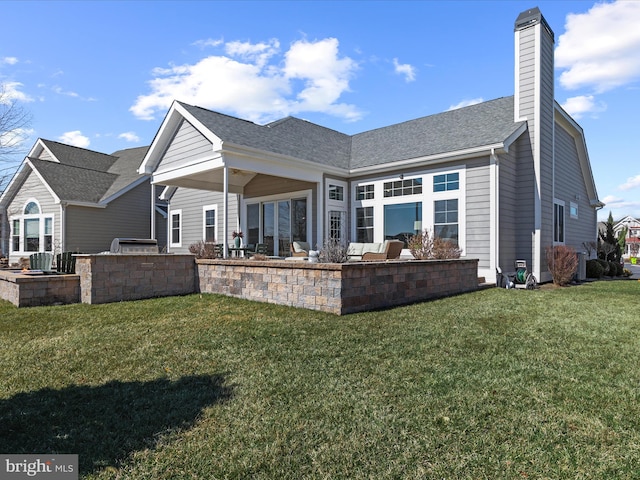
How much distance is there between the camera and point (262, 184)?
1473 centimetres

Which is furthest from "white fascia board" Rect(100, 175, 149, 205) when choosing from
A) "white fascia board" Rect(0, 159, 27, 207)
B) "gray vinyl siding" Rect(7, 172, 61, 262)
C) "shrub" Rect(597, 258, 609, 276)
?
"shrub" Rect(597, 258, 609, 276)

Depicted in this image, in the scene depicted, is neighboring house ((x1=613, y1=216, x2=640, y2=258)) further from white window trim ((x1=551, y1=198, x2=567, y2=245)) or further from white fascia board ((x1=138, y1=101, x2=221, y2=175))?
white fascia board ((x1=138, y1=101, x2=221, y2=175))

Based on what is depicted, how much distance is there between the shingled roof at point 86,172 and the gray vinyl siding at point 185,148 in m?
6.56

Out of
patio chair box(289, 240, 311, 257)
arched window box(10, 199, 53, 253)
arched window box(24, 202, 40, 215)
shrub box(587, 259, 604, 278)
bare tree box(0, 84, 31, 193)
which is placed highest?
bare tree box(0, 84, 31, 193)

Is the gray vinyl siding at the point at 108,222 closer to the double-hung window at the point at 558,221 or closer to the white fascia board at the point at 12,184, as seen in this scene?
the white fascia board at the point at 12,184

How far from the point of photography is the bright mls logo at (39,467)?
2.13m

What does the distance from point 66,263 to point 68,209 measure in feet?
31.6

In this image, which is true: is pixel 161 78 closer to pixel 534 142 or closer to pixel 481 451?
pixel 534 142

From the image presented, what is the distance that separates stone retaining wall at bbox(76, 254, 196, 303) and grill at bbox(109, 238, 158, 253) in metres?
3.43

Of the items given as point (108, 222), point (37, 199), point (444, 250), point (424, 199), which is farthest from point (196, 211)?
point (444, 250)

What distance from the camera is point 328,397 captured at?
9.86ft

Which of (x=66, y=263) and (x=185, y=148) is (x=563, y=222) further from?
(x=66, y=263)

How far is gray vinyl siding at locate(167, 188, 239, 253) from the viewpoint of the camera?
15758mm

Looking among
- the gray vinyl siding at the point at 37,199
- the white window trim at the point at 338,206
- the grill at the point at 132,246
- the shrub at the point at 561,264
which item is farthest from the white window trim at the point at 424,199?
the gray vinyl siding at the point at 37,199
